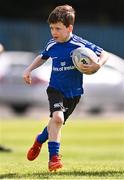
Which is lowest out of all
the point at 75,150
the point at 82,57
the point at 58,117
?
the point at 75,150

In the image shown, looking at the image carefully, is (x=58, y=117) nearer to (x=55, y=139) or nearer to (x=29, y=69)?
(x=55, y=139)

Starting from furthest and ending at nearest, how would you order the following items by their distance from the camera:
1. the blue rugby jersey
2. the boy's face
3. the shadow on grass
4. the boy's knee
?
the blue rugby jersey, the boy's face, the boy's knee, the shadow on grass

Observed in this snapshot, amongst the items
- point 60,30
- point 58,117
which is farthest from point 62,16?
point 58,117

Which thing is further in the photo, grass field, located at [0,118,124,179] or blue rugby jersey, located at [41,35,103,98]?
blue rugby jersey, located at [41,35,103,98]

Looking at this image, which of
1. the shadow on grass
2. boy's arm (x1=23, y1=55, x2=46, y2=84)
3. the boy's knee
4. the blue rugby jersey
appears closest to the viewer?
the shadow on grass

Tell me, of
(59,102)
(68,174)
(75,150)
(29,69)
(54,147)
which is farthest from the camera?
(75,150)

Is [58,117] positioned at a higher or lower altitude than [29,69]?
lower

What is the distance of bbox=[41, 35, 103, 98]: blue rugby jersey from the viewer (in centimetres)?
1056

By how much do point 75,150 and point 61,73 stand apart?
6.78 meters

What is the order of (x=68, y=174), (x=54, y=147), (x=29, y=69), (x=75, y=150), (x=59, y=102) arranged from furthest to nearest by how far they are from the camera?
1. (x=75, y=150)
2. (x=29, y=69)
3. (x=59, y=102)
4. (x=54, y=147)
5. (x=68, y=174)

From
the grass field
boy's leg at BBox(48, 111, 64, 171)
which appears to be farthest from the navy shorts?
the grass field

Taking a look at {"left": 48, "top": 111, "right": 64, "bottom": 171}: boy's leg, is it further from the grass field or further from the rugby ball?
the rugby ball

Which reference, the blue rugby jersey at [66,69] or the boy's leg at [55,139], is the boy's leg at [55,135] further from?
the blue rugby jersey at [66,69]

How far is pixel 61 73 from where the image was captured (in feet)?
34.6
